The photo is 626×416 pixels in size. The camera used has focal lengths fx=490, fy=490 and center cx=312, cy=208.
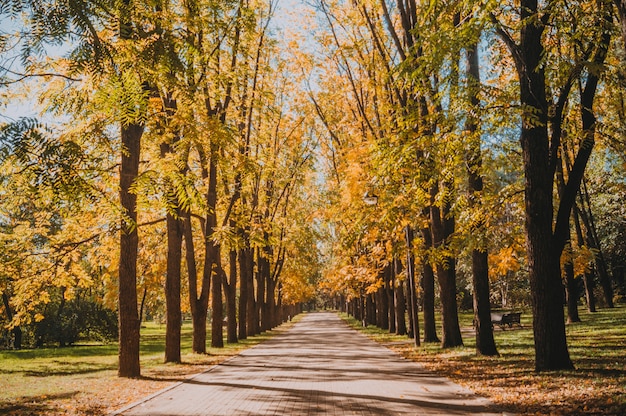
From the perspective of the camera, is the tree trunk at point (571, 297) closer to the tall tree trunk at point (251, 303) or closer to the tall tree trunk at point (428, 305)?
the tall tree trunk at point (428, 305)

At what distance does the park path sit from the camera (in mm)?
7773

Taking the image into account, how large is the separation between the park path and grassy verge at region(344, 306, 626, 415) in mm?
505

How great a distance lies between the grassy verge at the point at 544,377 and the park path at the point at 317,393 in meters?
0.51

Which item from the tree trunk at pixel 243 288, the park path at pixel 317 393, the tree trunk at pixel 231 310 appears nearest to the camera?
the park path at pixel 317 393

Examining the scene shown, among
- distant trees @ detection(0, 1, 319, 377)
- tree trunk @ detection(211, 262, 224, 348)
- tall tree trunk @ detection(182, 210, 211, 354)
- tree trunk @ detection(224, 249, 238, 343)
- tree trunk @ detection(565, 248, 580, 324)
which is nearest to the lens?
distant trees @ detection(0, 1, 319, 377)

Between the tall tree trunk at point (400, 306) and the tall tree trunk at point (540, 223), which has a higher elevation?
the tall tree trunk at point (540, 223)

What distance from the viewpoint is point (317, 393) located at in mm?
9406

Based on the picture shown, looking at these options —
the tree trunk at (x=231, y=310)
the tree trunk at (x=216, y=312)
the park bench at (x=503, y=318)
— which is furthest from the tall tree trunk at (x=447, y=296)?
the tree trunk at (x=231, y=310)

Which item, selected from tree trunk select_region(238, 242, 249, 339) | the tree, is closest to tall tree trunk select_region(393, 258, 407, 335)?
tree trunk select_region(238, 242, 249, 339)

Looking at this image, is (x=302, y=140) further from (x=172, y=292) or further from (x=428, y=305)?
(x=172, y=292)

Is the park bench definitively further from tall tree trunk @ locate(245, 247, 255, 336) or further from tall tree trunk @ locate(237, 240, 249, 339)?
tall tree trunk @ locate(245, 247, 255, 336)

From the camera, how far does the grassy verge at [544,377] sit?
23.4 feet

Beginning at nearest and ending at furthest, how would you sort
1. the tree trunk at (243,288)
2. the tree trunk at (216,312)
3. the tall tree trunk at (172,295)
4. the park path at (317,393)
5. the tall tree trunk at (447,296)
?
the park path at (317,393) → the tall tree trunk at (172,295) → the tall tree trunk at (447,296) → the tree trunk at (216,312) → the tree trunk at (243,288)

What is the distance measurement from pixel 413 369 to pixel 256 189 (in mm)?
18063
